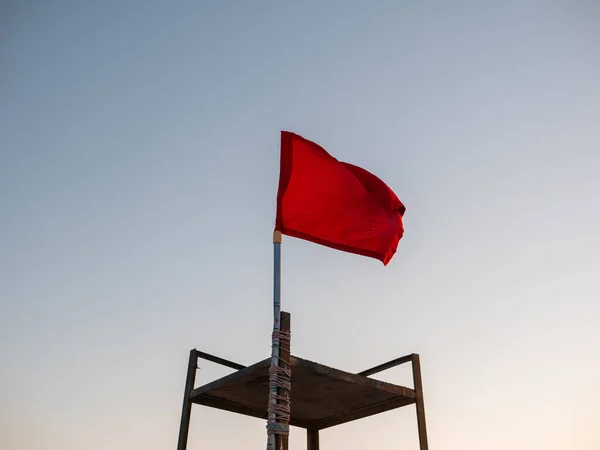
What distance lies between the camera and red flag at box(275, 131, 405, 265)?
7.33 meters

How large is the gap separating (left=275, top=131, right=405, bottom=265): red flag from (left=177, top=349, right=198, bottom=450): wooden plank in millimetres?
2341

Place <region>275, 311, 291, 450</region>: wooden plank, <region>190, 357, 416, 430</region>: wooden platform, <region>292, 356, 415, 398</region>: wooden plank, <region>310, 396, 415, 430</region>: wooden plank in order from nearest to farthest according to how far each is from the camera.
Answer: <region>275, 311, 291, 450</region>: wooden plank, <region>292, 356, 415, 398</region>: wooden plank, <region>190, 357, 416, 430</region>: wooden platform, <region>310, 396, 415, 430</region>: wooden plank

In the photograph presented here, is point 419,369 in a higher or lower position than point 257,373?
higher

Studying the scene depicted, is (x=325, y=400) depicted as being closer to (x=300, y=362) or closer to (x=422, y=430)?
(x=422, y=430)

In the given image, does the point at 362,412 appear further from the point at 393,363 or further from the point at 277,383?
the point at 277,383

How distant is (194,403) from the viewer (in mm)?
7512

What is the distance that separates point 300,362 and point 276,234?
1.61 metres

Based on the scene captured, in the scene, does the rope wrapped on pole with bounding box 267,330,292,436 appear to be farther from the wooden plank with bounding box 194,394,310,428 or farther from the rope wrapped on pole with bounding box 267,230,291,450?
the wooden plank with bounding box 194,394,310,428

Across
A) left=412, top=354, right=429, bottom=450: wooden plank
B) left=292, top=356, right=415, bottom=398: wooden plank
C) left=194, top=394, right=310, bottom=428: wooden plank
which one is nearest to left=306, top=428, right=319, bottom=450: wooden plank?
left=194, top=394, right=310, bottom=428: wooden plank

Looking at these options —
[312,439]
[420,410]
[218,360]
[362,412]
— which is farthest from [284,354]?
[312,439]

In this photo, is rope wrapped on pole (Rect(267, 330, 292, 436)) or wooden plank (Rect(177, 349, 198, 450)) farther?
wooden plank (Rect(177, 349, 198, 450))

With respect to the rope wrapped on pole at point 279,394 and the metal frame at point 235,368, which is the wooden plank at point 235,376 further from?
the rope wrapped on pole at point 279,394

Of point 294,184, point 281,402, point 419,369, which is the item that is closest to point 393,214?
point 294,184

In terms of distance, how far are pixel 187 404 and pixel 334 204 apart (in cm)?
345
